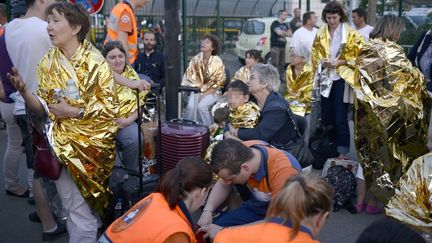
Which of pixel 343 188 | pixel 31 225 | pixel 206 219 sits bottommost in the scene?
pixel 31 225

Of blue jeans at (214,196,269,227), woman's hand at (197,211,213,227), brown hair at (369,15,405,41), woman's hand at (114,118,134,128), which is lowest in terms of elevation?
woman's hand at (197,211,213,227)

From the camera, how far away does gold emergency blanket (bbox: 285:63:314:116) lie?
616cm

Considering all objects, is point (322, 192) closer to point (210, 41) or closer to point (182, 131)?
point (182, 131)

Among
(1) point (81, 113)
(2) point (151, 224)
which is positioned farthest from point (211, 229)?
(1) point (81, 113)

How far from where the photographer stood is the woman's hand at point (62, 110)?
3.30 metres

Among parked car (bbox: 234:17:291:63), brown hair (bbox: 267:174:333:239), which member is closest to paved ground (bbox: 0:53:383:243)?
brown hair (bbox: 267:174:333:239)

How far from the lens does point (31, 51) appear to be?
13.0 ft

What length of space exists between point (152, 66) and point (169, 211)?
4589mm

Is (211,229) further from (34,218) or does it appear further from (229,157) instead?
(34,218)

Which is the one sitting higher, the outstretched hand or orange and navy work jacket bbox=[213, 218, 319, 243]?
the outstretched hand

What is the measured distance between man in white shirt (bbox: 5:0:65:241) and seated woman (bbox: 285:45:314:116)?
10.2 feet

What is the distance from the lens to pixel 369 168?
462cm

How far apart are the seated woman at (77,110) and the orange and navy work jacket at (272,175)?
105cm

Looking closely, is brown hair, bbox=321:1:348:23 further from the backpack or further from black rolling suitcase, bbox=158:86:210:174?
black rolling suitcase, bbox=158:86:210:174
